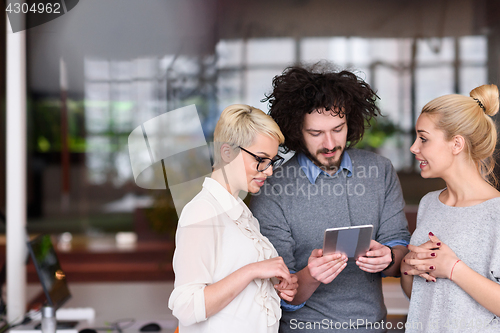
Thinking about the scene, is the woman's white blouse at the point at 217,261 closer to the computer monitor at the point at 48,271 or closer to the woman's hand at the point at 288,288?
the woman's hand at the point at 288,288

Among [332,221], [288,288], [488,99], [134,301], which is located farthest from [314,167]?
[134,301]

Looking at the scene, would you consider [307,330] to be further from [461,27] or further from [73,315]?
[461,27]

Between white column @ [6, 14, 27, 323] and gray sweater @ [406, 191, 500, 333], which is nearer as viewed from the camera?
gray sweater @ [406, 191, 500, 333]

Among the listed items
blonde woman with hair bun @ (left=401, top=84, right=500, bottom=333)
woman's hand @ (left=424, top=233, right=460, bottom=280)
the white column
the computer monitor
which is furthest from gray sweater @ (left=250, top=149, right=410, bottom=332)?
the white column

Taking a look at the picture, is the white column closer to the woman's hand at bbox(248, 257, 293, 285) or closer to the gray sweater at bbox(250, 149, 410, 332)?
the gray sweater at bbox(250, 149, 410, 332)

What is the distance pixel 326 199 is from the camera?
145 centimetres

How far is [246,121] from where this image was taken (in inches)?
47.7

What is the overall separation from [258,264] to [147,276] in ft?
10.6

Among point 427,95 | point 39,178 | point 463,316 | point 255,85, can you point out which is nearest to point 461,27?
point 427,95

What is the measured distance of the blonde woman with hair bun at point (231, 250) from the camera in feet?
3.42

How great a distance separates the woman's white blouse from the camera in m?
1.04

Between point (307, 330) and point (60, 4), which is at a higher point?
point (60, 4)

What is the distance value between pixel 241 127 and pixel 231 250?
350 millimetres

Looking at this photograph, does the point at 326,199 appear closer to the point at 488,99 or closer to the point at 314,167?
the point at 314,167
